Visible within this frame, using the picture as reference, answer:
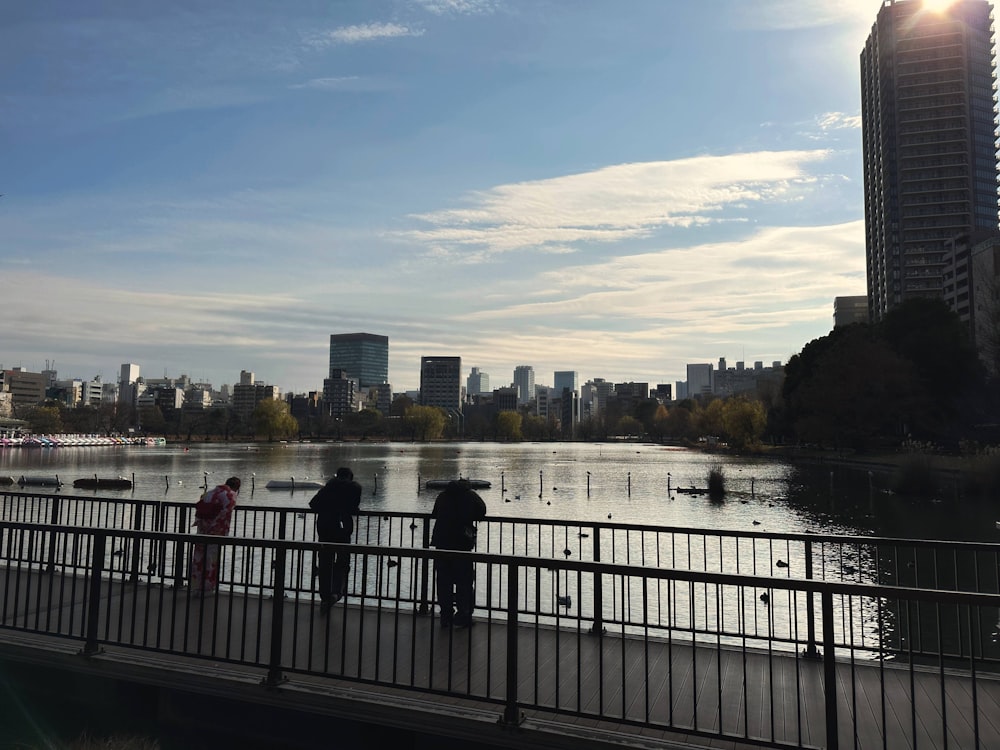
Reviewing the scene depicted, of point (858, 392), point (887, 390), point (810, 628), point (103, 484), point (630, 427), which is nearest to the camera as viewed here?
point (810, 628)

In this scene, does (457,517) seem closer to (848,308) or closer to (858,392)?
(858,392)

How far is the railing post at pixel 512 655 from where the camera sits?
5211mm

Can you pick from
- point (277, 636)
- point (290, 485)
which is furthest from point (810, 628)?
point (290, 485)

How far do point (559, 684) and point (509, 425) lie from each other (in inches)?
7373

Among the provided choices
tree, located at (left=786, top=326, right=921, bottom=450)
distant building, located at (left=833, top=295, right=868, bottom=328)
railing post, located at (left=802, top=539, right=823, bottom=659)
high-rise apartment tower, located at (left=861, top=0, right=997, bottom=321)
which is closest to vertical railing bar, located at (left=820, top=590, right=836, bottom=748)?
railing post, located at (left=802, top=539, right=823, bottom=659)

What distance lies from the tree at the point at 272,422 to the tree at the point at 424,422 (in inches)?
1249

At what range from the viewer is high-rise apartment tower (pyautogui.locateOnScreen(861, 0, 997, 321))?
12925cm

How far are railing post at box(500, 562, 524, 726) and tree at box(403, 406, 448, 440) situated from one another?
176 metres

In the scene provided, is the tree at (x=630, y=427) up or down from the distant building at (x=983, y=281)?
down

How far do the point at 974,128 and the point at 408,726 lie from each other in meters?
166

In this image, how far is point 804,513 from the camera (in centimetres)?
3472

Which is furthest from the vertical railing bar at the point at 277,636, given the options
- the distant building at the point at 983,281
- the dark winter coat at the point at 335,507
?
the distant building at the point at 983,281

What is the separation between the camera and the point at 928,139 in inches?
5187

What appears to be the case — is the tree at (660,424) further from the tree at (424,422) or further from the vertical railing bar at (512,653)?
the vertical railing bar at (512,653)
